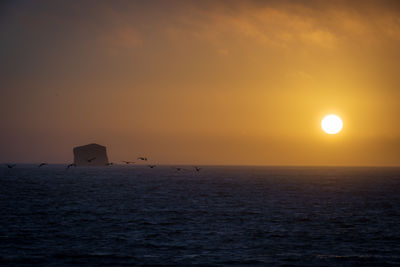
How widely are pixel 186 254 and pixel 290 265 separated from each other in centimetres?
834

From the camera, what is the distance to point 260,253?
1534 inches

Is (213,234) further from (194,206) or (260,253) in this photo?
(194,206)

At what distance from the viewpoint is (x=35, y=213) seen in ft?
208

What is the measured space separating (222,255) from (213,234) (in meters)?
9.58

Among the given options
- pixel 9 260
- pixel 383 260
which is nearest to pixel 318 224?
pixel 383 260

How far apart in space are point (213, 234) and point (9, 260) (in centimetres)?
1973

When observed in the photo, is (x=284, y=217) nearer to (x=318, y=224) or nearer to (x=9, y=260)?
(x=318, y=224)

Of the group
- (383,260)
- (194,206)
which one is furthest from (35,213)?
(383,260)

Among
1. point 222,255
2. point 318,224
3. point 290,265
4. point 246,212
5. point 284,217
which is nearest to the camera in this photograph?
point 290,265

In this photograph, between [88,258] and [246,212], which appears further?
[246,212]

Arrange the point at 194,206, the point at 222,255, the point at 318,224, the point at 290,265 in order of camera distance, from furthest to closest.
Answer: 1. the point at 194,206
2. the point at 318,224
3. the point at 222,255
4. the point at 290,265

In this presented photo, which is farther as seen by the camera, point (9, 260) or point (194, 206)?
point (194, 206)

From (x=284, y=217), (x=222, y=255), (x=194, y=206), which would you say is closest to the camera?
(x=222, y=255)

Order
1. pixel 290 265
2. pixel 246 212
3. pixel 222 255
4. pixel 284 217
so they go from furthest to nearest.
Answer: pixel 246 212 < pixel 284 217 < pixel 222 255 < pixel 290 265
